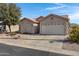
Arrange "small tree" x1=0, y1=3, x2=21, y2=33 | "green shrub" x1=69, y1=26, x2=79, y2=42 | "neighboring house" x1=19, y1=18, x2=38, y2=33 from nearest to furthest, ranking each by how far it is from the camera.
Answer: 1. "green shrub" x1=69, y1=26, x2=79, y2=42
2. "small tree" x1=0, y1=3, x2=21, y2=33
3. "neighboring house" x1=19, y1=18, x2=38, y2=33

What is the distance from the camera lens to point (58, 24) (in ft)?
80.5

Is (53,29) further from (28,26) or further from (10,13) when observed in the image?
(10,13)

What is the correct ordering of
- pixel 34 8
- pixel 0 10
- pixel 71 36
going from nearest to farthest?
pixel 71 36
pixel 34 8
pixel 0 10

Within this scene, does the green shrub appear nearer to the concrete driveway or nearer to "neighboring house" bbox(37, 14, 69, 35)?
the concrete driveway

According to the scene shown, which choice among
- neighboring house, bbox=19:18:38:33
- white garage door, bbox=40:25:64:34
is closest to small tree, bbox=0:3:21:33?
neighboring house, bbox=19:18:38:33

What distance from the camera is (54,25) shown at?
2448 centimetres

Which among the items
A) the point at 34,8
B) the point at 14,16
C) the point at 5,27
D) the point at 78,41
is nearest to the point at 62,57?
the point at 78,41

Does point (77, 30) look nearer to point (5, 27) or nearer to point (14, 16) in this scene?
point (14, 16)

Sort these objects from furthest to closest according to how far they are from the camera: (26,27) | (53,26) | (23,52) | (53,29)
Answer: (26,27)
(53,26)
(53,29)
(23,52)

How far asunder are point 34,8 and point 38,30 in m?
8.71

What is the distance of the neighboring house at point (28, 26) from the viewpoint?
26453mm

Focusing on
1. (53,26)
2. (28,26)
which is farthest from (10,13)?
(53,26)

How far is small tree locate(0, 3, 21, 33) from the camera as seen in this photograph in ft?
78.1

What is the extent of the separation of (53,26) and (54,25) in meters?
0.18
